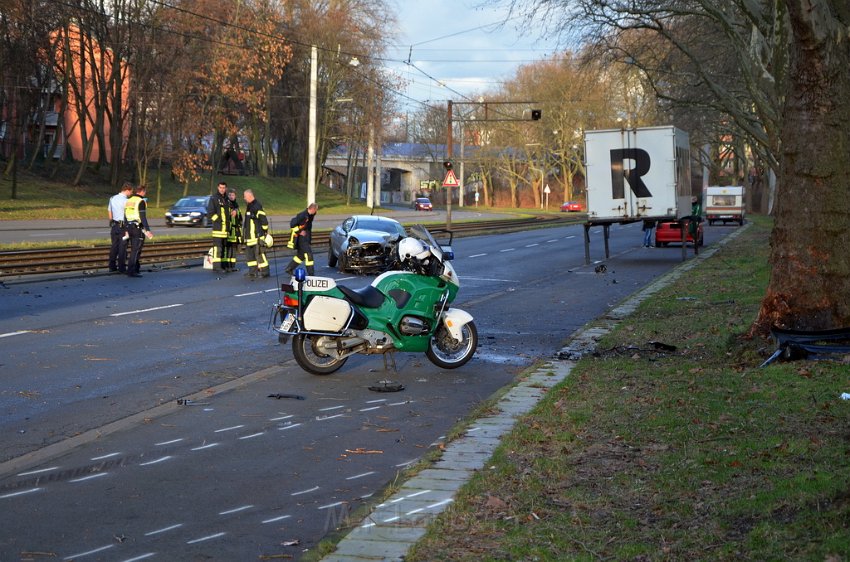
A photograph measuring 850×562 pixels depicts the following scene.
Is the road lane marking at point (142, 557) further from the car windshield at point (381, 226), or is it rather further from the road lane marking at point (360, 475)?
the car windshield at point (381, 226)

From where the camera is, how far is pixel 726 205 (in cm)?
6344

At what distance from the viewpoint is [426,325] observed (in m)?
11.5

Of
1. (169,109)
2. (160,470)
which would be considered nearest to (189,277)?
(160,470)

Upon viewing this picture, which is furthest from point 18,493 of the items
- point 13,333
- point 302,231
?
point 302,231

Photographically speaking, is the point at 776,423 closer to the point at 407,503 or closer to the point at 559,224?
the point at 407,503

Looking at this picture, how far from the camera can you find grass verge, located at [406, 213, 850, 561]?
17.3 ft

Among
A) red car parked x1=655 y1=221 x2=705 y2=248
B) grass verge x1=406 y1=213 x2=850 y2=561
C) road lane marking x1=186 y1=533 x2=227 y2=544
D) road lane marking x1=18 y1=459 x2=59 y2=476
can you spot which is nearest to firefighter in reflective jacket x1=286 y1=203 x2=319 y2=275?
grass verge x1=406 y1=213 x2=850 y2=561

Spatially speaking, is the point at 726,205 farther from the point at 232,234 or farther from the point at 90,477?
the point at 90,477

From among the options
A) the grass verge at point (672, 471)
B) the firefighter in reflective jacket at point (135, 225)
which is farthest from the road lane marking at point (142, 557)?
the firefighter in reflective jacket at point (135, 225)

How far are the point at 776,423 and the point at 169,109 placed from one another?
55.0m

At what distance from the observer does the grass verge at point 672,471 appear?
17.3ft

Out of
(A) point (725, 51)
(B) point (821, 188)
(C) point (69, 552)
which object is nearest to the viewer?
(C) point (69, 552)

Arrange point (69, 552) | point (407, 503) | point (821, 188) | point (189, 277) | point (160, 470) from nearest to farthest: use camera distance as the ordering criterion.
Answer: point (69, 552), point (407, 503), point (160, 470), point (821, 188), point (189, 277)

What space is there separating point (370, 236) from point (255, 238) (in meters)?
3.45
